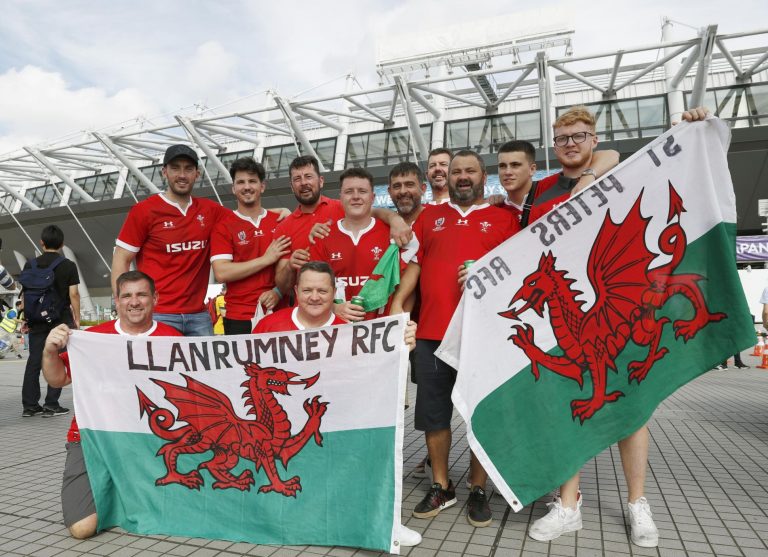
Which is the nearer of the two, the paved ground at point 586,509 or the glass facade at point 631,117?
the paved ground at point 586,509

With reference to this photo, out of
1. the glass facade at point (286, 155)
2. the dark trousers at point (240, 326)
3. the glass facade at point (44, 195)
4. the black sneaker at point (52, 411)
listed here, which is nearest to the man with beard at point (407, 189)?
the dark trousers at point (240, 326)

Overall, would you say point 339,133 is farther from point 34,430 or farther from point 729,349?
point 729,349

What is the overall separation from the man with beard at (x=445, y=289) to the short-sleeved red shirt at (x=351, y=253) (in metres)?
0.36

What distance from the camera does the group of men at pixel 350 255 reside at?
3352 millimetres

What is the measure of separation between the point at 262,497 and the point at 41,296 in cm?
495

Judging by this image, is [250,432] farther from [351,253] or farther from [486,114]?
[486,114]

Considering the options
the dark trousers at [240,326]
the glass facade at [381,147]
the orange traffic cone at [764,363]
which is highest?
the glass facade at [381,147]

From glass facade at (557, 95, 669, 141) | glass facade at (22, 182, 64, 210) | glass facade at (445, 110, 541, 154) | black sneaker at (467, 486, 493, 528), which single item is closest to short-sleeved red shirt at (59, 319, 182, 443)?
black sneaker at (467, 486, 493, 528)

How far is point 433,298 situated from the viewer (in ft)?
11.8

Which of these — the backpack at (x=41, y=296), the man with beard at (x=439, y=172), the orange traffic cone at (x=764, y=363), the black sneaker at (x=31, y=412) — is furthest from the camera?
the orange traffic cone at (x=764, y=363)

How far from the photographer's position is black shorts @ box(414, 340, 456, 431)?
3578 mm

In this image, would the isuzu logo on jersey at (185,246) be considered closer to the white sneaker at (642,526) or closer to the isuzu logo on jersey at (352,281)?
the isuzu logo on jersey at (352,281)

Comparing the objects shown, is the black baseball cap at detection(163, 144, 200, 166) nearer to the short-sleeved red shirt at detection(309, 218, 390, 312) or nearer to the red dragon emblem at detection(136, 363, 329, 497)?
the short-sleeved red shirt at detection(309, 218, 390, 312)

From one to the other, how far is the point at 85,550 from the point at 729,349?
11.7 ft
